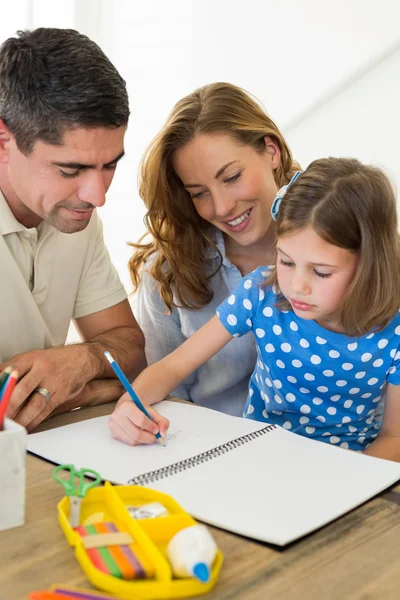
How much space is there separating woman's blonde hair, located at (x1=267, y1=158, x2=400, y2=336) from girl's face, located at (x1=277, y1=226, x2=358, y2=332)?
14mm

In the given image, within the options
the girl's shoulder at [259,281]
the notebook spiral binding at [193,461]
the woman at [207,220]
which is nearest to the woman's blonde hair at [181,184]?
the woman at [207,220]

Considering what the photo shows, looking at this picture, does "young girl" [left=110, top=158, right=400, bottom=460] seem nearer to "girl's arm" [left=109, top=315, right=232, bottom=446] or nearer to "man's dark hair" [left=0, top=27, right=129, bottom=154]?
"girl's arm" [left=109, top=315, right=232, bottom=446]

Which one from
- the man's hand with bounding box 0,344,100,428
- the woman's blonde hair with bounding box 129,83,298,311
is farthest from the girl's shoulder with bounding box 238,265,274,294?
the man's hand with bounding box 0,344,100,428

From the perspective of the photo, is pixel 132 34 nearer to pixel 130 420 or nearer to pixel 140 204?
pixel 140 204

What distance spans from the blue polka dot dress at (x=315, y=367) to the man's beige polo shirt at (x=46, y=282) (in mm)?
377

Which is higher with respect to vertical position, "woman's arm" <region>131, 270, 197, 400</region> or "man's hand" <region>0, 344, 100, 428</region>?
"man's hand" <region>0, 344, 100, 428</region>

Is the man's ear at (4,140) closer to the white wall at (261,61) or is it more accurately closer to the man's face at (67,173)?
the man's face at (67,173)

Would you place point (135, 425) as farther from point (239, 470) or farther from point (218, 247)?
point (218, 247)

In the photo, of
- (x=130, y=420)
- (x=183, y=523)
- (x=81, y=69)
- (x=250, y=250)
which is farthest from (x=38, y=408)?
(x=250, y=250)

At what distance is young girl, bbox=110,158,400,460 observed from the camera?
51.3 inches

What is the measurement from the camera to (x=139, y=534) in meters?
0.79

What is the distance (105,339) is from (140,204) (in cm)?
245

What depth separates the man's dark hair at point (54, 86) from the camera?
1.31 metres

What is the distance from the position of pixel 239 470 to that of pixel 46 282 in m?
0.78
